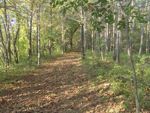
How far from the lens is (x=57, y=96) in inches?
475

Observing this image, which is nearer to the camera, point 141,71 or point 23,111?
point 23,111

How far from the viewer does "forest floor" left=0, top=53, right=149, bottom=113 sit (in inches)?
402

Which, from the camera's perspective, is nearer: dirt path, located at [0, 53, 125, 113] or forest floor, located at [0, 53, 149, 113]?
forest floor, located at [0, 53, 149, 113]

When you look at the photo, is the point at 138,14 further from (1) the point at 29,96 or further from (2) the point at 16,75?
(2) the point at 16,75

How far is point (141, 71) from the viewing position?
12.1 m

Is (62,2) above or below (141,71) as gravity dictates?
above

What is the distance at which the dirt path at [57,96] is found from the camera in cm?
1034

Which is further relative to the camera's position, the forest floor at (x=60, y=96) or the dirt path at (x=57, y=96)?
the dirt path at (x=57, y=96)

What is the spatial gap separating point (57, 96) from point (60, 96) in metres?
0.13

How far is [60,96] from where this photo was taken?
1203 cm

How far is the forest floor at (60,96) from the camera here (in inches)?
402

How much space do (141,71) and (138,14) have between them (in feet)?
19.4

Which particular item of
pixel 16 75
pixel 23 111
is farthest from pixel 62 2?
pixel 16 75

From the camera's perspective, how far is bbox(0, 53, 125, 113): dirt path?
10344mm
